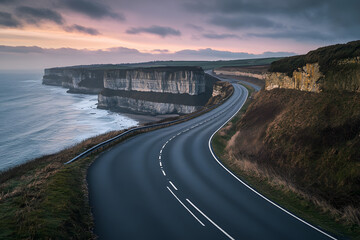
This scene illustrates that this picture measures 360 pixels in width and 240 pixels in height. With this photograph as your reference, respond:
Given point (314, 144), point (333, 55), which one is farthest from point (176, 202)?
point (333, 55)

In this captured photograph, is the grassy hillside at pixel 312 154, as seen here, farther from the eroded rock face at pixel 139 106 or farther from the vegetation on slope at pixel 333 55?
the eroded rock face at pixel 139 106

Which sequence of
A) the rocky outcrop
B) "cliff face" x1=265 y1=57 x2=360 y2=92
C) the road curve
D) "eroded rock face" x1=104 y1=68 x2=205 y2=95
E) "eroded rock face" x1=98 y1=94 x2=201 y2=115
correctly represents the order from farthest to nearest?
"eroded rock face" x1=104 y1=68 x2=205 y2=95 → "eroded rock face" x1=98 y1=94 x2=201 y2=115 → the rocky outcrop → "cliff face" x1=265 y1=57 x2=360 y2=92 → the road curve

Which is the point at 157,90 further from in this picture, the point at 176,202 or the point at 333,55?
the point at 176,202

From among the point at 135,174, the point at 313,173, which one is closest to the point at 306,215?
the point at 313,173

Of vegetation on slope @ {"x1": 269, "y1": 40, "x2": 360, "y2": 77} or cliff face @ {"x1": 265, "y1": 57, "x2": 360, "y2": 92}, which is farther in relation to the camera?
vegetation on slope @ {"x1": 269, "y1": 40, "x2": 360, "y2": 77}

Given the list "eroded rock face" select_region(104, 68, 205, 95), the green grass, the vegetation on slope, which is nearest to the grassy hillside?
the vegetation on slope

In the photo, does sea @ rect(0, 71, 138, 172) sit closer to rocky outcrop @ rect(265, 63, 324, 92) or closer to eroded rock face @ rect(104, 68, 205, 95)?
eroded rock face @ rect(104, 68, 205, 95)

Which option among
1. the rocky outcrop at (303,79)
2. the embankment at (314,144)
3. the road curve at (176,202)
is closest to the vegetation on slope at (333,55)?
the embankment at (314,144)
